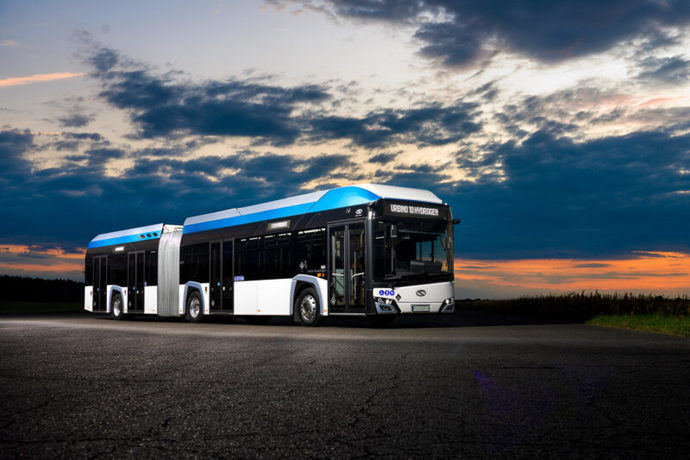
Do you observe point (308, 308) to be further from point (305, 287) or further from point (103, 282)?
point (103, 282)

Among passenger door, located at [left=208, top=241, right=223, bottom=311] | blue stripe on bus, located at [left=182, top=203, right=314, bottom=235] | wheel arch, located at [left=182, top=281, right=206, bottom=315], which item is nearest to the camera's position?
blue stripe on bus, located at [left=182, top=203, right=314, bottom=235]

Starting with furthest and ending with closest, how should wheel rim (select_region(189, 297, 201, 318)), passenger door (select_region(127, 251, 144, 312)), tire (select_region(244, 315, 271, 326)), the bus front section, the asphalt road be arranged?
passenger door (select_region(127, 251, 144, 312)) < wheel rim (select_region(189, 297, 201, 318)) < tire (select_region(244, 315, 271, 326)) < the bus front section < the asphalt road

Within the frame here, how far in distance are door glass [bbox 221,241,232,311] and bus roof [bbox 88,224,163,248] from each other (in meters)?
5.63

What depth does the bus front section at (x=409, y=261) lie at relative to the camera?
1716cm

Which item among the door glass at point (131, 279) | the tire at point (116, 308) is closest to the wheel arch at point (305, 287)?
the door glass at point (131, 279)

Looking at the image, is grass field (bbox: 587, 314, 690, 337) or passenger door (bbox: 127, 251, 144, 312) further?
passenger door (bbox: 127, 251, 144, 312)

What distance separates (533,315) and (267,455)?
82.5 feet

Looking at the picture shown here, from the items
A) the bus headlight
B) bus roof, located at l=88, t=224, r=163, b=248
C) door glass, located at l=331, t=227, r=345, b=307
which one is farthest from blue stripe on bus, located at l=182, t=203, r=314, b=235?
the bus headlight

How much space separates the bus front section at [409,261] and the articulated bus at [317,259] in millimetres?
26

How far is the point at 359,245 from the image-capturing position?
1762 centimetres

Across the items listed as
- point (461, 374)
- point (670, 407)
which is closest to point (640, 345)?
point (461, 374)

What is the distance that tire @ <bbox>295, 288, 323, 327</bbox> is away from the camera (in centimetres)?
1884

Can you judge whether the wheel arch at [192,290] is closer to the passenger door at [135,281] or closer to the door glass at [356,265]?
the passenger door at [135,281]

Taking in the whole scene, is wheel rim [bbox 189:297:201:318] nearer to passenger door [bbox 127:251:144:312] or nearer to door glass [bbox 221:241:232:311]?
door glass [bbox 221:241:232:311]
